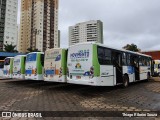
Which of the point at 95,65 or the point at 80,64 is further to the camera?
the point at 80,64

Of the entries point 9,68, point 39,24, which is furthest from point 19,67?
point 39,24

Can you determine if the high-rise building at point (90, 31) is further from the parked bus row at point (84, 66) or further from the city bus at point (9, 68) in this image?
the parked bus row at point (84, 66)

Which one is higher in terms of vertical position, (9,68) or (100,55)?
(100,55)

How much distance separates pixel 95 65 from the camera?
10492mm

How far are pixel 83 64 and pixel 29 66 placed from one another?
19.4ft

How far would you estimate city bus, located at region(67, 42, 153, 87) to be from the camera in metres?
10.6

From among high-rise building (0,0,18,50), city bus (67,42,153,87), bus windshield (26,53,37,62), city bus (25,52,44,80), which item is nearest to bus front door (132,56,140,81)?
city bus (67,42,153,87)

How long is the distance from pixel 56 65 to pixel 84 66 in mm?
2564

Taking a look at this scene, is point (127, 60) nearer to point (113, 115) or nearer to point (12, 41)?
point (113, 115)

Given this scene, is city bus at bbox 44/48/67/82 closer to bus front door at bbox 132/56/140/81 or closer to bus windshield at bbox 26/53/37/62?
bus windshield at bbox 26/53/37/62

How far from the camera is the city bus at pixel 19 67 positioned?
16297 millimetres

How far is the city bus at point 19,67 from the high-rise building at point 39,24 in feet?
274

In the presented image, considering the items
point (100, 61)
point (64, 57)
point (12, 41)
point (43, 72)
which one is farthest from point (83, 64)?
point (12, 41)

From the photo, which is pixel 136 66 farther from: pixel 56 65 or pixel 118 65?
pixel 56 65
